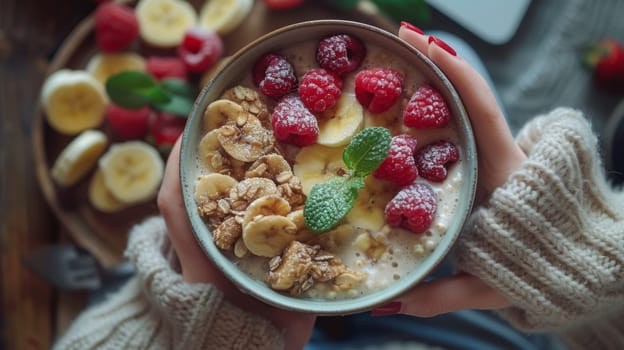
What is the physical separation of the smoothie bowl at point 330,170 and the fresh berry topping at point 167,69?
0.62 m

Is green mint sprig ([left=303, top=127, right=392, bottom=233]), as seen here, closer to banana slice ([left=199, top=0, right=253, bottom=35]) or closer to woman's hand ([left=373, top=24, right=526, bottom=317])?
woman's hand ([left=373, top=24, right=526, bottom=317])

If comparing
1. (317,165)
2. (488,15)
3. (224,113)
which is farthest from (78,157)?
(488,15)

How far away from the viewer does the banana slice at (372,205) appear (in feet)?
3.16

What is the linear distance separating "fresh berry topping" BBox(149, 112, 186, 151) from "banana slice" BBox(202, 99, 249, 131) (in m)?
0.57

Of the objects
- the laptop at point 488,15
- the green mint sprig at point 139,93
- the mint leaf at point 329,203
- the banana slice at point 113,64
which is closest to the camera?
the mint leaf at point 329,203

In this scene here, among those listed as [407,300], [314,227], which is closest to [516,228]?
[407,300]

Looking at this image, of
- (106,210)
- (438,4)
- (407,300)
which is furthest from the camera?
(438,4)

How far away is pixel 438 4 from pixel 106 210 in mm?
1116

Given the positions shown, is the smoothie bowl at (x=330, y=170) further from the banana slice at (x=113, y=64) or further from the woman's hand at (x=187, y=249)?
the banana slice at (x=113, y=64)

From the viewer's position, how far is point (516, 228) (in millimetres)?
1012

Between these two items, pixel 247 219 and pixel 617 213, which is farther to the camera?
pixel 617 213

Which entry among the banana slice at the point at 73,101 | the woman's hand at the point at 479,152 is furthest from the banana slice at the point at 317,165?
the banana slice at the point at 73,101

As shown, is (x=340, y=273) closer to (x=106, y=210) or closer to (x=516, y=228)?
(x=516, y=228)

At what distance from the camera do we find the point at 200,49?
5.15ft
